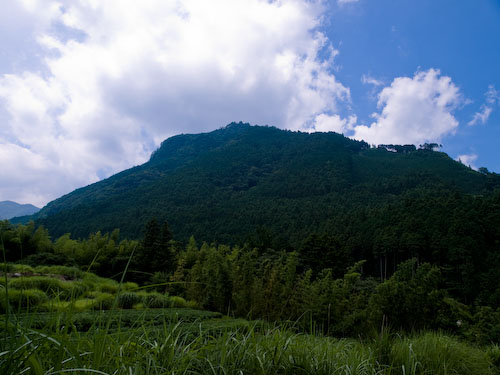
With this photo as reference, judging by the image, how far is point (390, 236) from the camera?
27.3 metres

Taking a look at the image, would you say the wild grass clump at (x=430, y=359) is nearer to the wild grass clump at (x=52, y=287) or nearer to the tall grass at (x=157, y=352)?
the tall grass at (x=157, y=352)

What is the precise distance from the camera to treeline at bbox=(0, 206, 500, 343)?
874 centimetres

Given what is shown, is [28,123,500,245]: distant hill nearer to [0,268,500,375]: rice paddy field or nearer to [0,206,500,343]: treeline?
[0,206,500,343]: treeline

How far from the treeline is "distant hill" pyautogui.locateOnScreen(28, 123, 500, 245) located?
33.8ft

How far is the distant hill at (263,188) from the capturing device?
45625 millimetres

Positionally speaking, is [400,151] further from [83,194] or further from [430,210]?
[83,194]

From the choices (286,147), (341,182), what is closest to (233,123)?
(286,147)

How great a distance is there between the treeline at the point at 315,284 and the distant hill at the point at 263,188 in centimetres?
1030

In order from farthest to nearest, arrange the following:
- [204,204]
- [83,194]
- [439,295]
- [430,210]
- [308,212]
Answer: [83,194] < [204,204] < [308,212] < [430,210] < [439,295]

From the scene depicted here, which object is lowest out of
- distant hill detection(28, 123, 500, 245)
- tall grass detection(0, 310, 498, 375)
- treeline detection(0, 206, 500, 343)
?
treeline detection(0, 206, 500, 343)

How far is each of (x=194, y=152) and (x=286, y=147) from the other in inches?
1470

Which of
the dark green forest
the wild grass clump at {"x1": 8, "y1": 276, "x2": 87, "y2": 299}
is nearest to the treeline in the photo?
the dark green forest

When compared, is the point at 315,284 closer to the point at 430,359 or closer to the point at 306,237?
A: the point at 430,359

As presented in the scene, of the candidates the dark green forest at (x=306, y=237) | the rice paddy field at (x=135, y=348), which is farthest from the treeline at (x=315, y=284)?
the rice paddy field at (x=135, y=348)
